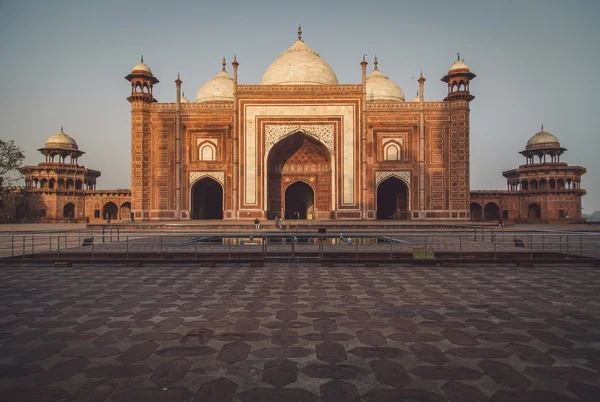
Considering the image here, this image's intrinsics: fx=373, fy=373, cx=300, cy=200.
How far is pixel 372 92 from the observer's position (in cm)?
3222

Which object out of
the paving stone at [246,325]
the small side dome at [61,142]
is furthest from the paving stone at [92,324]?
the small side dome at [61,142]

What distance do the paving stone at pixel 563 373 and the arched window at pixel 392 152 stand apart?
78.6 feet

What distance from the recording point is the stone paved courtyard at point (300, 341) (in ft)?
7.45

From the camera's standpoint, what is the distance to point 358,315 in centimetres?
385

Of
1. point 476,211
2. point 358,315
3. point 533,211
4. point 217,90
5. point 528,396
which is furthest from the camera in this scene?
point 476,211

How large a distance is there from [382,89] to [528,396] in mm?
32541

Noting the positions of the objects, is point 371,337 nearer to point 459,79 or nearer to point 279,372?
point 279,372

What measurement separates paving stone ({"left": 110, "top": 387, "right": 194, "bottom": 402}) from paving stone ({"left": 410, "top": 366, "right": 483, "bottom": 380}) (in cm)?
148

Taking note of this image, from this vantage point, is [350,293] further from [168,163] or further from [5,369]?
[168,163]

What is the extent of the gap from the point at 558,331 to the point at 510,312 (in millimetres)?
641

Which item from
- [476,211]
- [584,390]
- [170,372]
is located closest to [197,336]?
[170,372]

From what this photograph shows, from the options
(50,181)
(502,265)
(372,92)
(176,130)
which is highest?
(372,92)

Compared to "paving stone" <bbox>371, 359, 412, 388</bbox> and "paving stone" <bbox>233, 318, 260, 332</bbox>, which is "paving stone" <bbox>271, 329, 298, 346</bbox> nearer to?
"paving stone" <bbox>233, 318, 260, 332</bbox>

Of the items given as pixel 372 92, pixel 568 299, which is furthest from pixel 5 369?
pixel 372 92
